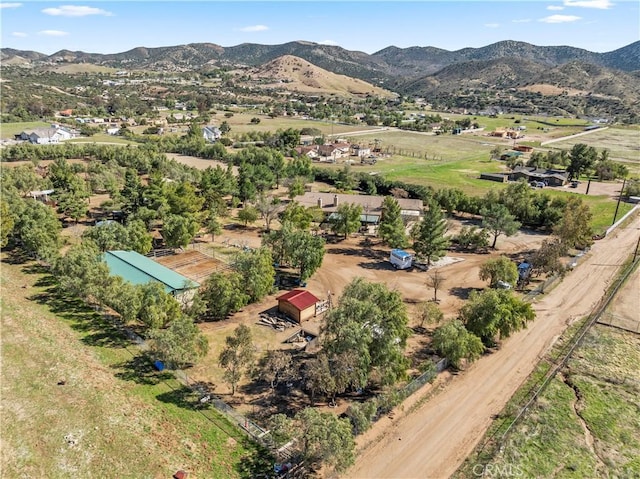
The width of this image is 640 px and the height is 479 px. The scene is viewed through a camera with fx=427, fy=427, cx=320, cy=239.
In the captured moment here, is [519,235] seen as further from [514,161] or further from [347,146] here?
[347,146]

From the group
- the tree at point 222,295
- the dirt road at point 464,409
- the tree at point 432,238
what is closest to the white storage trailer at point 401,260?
the tree at point 432,238

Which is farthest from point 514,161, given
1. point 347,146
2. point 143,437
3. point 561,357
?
point 143,437

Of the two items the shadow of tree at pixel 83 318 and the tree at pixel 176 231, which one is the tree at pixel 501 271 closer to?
the tree at pixel 176 231

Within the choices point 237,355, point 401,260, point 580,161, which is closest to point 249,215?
point 401,260

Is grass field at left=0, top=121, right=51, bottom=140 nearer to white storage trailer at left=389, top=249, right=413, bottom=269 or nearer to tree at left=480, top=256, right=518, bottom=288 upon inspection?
white storage trailer at left=389, top=249, right=413, bottom=269

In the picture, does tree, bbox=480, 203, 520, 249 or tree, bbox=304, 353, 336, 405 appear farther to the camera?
tree, bbox=480, 203, 520, 249

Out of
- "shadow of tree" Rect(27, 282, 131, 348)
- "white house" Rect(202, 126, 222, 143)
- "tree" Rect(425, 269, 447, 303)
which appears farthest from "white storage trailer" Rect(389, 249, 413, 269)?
"white house" Rect(202, 126, 222, 143)

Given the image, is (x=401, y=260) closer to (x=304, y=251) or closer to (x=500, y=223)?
(x=304, y=251)
